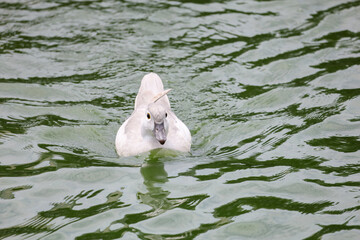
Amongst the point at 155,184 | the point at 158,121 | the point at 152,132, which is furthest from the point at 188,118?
the point at 155,184

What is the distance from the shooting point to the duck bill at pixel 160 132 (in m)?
8.46

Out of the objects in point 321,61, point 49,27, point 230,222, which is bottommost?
point 230,222

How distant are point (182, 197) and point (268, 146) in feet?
6.32

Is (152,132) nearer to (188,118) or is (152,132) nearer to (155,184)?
(155,184)

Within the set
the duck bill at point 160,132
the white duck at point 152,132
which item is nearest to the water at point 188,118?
the white duck at point 152,132

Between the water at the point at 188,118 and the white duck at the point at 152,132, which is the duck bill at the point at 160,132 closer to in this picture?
the white duck at the point at 152,132

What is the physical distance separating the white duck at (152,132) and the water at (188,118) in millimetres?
211

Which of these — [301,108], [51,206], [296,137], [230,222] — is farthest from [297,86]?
[51,206]

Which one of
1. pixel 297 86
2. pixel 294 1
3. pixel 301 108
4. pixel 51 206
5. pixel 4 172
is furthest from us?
pixel 294 1

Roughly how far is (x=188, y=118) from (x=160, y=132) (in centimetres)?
169

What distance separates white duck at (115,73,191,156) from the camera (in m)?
8.58

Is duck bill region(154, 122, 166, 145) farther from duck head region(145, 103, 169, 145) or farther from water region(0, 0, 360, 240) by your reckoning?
water region(0, 0, 360, 240)

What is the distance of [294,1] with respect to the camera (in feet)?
45.4

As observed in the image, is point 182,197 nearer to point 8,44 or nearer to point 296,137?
point 296,137
